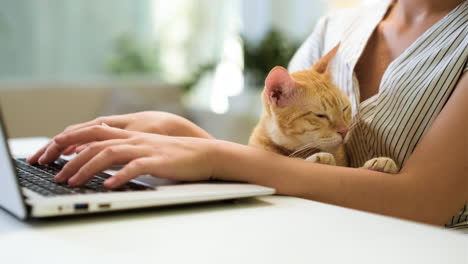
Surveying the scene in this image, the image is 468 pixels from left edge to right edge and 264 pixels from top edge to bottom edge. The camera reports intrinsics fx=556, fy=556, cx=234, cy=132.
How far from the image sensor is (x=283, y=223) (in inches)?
23.8

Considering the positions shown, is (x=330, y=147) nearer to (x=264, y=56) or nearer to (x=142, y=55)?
(x=264, y=56)

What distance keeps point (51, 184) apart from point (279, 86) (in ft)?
1.35

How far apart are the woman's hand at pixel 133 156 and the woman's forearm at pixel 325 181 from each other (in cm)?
3

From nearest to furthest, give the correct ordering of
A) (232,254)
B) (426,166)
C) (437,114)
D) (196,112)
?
(232,254) → (426,166) → (437,114) → (196,112)

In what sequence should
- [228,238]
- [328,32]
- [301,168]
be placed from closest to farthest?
[228,238]
[301,168]
[328,32]

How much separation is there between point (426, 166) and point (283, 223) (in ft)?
1.19

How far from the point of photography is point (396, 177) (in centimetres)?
83

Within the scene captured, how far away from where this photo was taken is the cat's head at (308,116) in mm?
981

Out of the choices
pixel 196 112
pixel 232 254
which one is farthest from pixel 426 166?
pixel 196 112

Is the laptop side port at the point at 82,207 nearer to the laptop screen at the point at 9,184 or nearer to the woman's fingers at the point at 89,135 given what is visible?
the laptop screen at the point at 9,184

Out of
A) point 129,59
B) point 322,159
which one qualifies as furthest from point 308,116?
point 129,59

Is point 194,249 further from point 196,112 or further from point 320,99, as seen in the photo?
point 196,112

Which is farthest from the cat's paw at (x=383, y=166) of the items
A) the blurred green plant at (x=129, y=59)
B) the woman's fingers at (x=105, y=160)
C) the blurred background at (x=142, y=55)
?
the blurred green plant at (x=129, y=59)

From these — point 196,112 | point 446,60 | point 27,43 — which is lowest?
point 196,112
